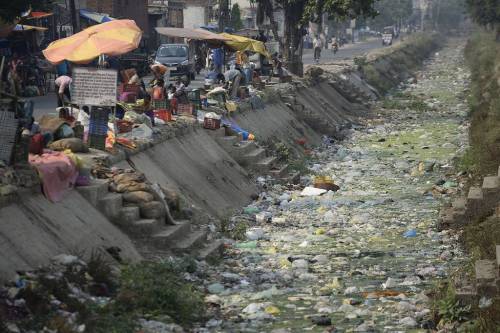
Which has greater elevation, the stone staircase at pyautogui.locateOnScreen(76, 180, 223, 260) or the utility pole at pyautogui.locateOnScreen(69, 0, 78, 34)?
the utility pole at pyautogui.locateOnScreen(69, 0, 78, 34)

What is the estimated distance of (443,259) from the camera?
13.3m

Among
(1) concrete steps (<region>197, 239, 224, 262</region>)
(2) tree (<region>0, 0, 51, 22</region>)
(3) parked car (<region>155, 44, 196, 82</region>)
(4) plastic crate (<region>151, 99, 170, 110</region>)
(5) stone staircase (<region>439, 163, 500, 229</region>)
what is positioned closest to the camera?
(1) concrete steps (<region>197, 239, 224, 262</region>)

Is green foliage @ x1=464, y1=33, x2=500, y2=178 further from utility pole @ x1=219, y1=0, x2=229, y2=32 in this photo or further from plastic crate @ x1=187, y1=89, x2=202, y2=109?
utility pole @ x1=219, y1=0, x2=229, y2=32

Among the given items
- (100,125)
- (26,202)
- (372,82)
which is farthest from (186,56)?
(26,202)

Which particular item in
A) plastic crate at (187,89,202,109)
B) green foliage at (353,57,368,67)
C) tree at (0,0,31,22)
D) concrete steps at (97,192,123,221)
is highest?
tree at (0,0,31,22)

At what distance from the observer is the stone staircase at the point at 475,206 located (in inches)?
560

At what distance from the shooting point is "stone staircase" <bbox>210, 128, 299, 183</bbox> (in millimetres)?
19828

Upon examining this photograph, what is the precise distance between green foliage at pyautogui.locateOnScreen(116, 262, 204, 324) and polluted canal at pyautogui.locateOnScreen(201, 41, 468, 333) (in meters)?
0.27

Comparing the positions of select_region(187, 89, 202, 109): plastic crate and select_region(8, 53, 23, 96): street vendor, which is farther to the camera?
select_region(187, 89, 202, 109): plastic crate

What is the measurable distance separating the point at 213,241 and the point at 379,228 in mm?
2983

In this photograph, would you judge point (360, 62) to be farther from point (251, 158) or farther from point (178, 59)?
point (251, 158)

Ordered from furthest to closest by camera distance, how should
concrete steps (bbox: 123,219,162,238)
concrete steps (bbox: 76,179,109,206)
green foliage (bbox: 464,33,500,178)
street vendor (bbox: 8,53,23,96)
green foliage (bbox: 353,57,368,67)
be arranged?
green foliage (bbox: 353,57,368,67), street vendor (bbox: 8,53,23,96), green foliage (bbox: 464,33,500,178), concrete steps (bbox: 123,219,162,238), concrete steps (bbox: 76,179,109,206)

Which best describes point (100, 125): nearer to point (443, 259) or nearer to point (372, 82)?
point (443, 259)

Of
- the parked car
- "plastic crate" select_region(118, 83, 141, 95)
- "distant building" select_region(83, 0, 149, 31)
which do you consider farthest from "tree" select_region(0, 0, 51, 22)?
"distant building" select_region(83, 0, 149, 31)
